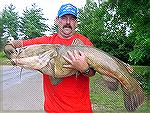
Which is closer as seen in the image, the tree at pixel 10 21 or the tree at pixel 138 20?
the tree at pixel 10 21

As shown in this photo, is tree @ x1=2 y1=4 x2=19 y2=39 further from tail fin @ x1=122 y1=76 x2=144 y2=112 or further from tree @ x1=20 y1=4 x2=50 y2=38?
tail fin @ x1=122 y1=76 x2=144 y2=112

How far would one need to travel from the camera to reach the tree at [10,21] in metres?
3.52

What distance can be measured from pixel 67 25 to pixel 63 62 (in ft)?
0.93

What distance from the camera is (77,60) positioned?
2.37 m

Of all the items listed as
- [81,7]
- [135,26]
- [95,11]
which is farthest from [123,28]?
[81,7]

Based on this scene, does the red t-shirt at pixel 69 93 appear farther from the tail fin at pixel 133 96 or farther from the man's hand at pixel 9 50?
the tail fin at pixel 133 96

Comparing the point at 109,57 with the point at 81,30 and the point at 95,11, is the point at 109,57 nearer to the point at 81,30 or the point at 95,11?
the point at 81,30

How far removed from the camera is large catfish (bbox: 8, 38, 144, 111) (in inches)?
92.3

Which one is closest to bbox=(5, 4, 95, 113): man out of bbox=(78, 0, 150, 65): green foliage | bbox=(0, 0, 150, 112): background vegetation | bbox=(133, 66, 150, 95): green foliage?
bbox=(133, 66, 150, 95): green foliage

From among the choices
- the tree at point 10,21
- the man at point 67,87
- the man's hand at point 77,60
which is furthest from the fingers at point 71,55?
the tree at point 10,21

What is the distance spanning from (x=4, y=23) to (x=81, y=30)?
1.03 metres

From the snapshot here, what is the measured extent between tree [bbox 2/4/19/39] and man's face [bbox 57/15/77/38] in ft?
3.24

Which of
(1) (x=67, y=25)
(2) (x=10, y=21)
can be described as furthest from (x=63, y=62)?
(2) (x=10, y=21)

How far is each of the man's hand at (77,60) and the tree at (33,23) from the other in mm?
1298
